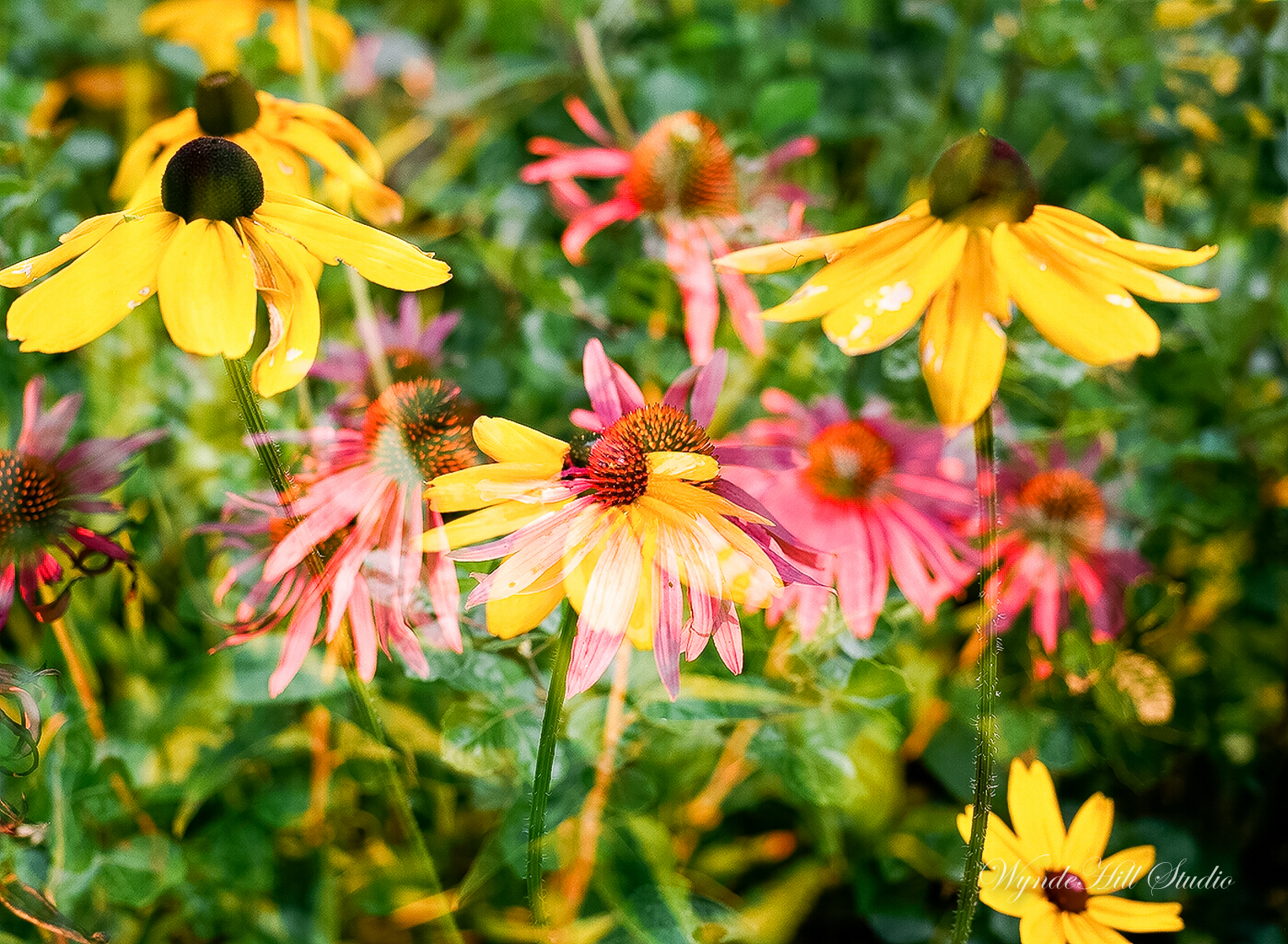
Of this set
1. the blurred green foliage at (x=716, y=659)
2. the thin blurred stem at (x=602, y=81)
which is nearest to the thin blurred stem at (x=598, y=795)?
the blurred green foliage at (x=716, y=659)

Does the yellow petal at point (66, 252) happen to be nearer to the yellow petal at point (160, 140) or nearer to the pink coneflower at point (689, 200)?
the yellow petal at point (160, 140)

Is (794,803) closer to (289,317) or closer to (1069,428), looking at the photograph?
(1069,428)

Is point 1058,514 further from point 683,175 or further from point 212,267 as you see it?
→ point 212,267

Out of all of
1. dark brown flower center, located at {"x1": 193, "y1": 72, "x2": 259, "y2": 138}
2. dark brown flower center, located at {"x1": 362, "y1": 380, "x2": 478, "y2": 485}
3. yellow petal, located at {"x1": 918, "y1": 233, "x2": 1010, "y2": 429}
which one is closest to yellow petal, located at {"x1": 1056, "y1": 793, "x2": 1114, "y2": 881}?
yellow petal, located at {"x1": 918, "y1": 233, "x2": 1010, "y2": 429}

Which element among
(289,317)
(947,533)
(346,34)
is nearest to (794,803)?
(947,533)

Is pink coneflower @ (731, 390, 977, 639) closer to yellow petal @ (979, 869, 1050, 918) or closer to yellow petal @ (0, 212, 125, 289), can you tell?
yellow petal @ (979, 869, 1050, 918)

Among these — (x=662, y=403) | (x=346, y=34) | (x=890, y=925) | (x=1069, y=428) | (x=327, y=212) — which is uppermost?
(x=346, y=34)
